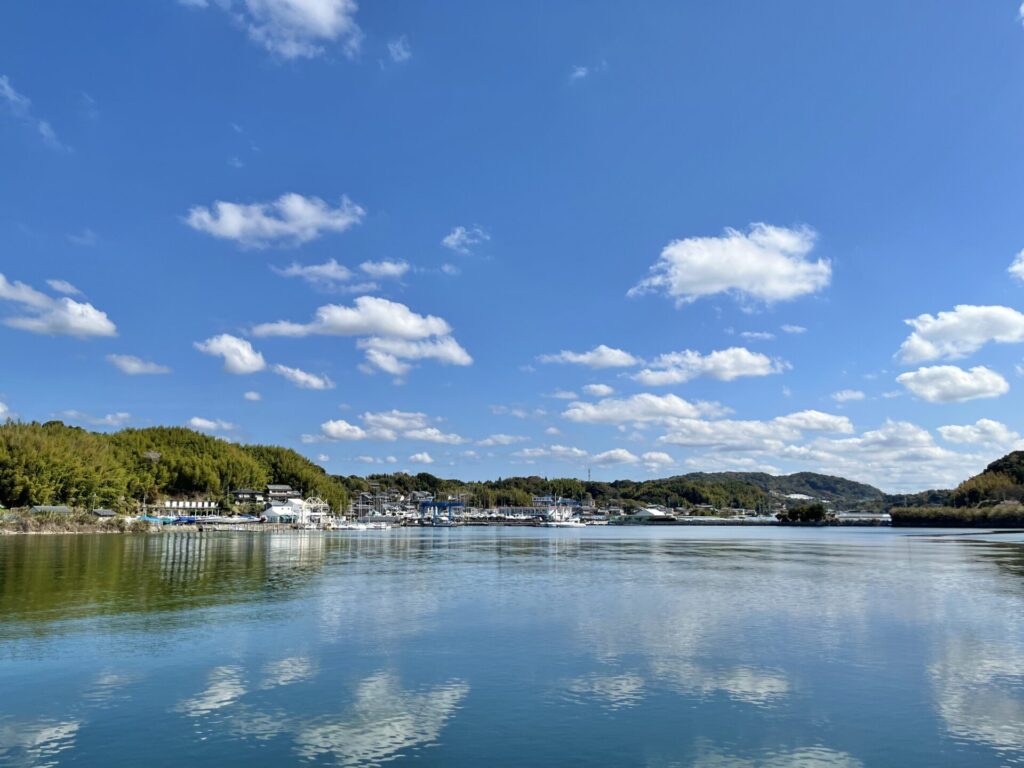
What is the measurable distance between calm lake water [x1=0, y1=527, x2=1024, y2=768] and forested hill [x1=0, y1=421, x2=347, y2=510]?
7845cm

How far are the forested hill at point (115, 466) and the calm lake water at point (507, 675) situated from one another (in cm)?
7845

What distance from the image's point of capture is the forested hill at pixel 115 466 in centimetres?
10706

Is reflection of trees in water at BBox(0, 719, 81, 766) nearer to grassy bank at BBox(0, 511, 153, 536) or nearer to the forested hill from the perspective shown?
grassy bank at BBox(0, 511, 153, 536)

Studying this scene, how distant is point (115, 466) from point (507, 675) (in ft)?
Result: 431

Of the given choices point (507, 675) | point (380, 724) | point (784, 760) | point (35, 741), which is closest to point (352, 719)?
point (380, 724)

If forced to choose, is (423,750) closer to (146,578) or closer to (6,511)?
(146,578)

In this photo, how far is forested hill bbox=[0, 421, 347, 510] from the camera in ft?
351

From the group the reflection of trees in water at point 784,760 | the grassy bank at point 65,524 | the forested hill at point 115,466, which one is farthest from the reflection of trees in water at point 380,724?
the forested hill at point 115,466

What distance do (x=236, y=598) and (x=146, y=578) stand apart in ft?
39.0

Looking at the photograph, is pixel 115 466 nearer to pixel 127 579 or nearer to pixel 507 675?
pixel 127 579

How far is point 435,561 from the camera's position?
65.2m

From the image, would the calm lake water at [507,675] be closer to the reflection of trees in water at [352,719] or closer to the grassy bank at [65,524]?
the reflection of trees in water at [352,719]

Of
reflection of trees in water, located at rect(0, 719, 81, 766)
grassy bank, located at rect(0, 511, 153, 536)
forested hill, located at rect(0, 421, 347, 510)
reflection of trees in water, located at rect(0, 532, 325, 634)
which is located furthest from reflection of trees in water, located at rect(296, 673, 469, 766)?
forested hill, located at rect(0, 421, 347, 510)

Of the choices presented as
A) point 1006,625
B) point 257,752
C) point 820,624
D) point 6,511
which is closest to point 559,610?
point 820,624
